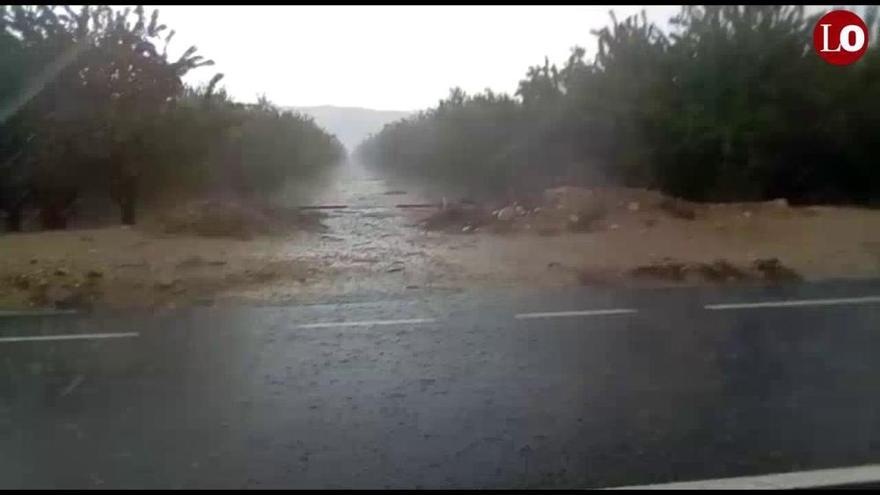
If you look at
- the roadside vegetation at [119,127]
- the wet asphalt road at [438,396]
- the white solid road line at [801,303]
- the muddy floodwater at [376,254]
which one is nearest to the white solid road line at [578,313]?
the wet asphalt road at [438,396]

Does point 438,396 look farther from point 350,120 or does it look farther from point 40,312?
point 350,120

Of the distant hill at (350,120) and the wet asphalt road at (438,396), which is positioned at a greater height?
the distant hill at (350,120)

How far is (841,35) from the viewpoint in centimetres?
992

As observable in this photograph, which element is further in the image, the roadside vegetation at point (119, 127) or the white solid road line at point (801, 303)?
the roadside vegetation at point (119, 127)

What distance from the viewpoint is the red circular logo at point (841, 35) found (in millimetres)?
9766

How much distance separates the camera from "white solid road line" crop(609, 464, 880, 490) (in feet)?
13.2

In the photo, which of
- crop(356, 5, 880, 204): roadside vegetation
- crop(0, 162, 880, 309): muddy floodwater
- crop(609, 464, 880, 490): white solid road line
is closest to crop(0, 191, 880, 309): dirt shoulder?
crop(0, 162, 880, 309): muddy floodwater

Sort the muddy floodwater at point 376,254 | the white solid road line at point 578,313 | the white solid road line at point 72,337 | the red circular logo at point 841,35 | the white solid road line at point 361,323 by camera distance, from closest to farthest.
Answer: the white solid road line at point 72,337, the white solid road line at point 361,323, the white solid road line at point 578,313, the muddy floodwater at point 376,254, the red circular logo at point 841,35

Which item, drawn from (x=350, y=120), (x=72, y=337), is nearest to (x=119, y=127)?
(x=350, y=120)

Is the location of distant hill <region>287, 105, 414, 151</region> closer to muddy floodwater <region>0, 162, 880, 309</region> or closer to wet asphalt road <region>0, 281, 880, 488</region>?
muddy floodwater <region>0, 162, 880, 309</region>

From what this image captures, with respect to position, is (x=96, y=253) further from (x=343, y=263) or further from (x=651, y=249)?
(x=651, y=249)

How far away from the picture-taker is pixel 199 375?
6164mm

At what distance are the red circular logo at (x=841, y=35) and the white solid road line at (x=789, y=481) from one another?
6645 mm

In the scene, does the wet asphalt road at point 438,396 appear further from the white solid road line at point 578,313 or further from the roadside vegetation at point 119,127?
the roadside vegetation at point 119,127
